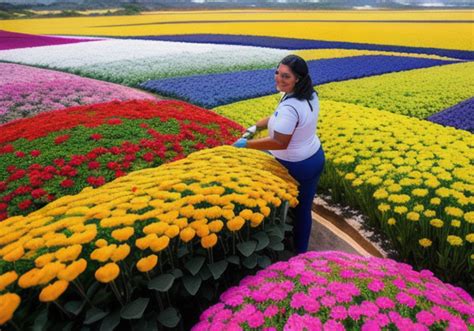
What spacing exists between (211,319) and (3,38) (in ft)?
122

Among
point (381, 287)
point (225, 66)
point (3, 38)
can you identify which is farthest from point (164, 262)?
point (3, 38)

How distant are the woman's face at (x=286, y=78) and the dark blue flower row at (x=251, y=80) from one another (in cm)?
884

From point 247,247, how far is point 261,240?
18 centimetres

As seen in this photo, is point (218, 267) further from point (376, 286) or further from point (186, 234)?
point (376, 286)

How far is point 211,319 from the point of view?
8.21ft

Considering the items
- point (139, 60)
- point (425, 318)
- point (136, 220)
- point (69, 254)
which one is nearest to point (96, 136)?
point (136, 220)

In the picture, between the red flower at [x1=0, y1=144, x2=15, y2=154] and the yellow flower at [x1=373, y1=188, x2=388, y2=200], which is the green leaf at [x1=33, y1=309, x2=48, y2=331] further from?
the red flower at [x1=0, y1=144, x2=15, y2=154]

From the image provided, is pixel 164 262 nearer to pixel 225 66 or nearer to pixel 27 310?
pixel 27 310

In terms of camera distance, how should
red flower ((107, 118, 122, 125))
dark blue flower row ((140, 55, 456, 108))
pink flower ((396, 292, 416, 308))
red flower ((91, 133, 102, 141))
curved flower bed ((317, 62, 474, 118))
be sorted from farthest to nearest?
dark blue flower row ((140, 55, 456, 108)), curved flower bed ((317, 62, 474, 118)), red flower ((107, 118, 122, 125)), red flower ((91, 133, 102, 141)), pink flower ((396, 292, 416, 308))

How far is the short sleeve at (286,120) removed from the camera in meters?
3.40

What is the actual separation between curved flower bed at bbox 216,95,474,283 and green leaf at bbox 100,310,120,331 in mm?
3044

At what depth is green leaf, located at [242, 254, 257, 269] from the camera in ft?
9.89

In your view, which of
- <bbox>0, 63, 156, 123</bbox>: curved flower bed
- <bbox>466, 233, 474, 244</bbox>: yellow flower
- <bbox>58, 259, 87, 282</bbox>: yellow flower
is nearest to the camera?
<bbox>58, 259, 87, 282</bbox>: yellow flower

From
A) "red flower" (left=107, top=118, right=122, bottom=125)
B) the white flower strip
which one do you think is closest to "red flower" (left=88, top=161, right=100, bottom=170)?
"red flower" (left=107, top=118, right=122, bottom=125)
